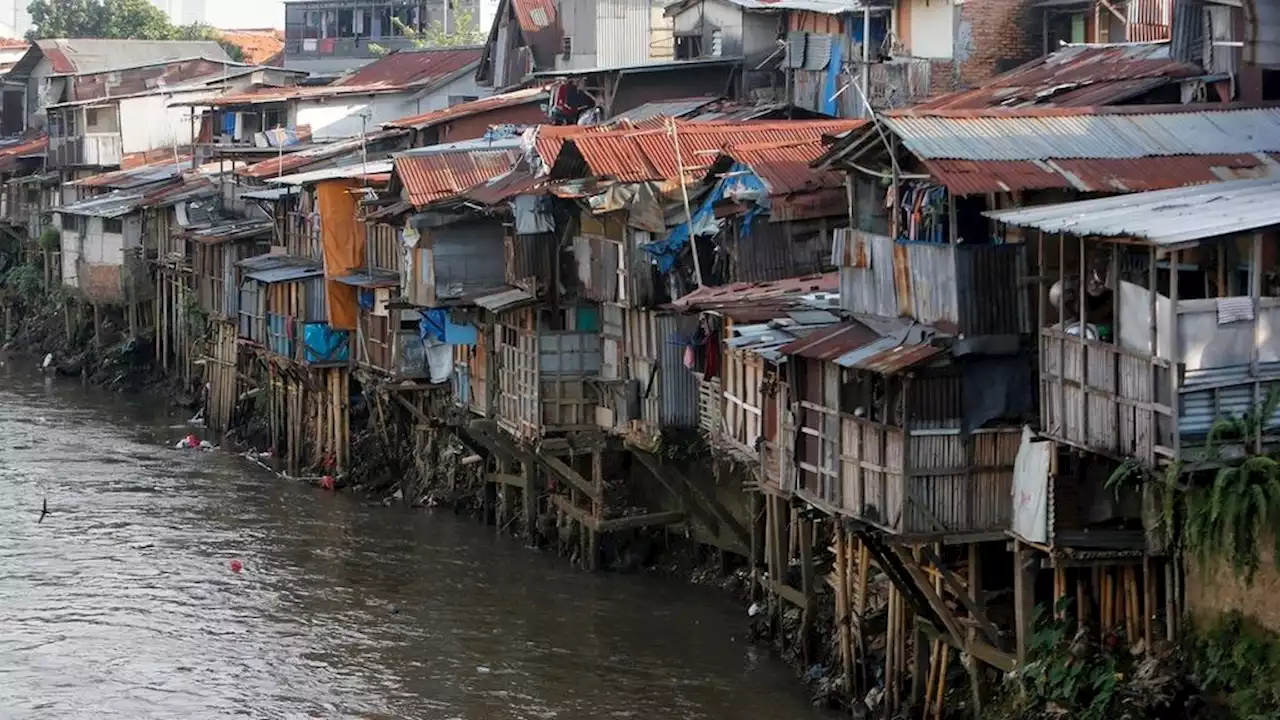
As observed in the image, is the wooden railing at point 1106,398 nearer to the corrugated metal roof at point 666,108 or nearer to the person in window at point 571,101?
the corrugated metal roof at point 666,108

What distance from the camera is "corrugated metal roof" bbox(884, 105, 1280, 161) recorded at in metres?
22.2

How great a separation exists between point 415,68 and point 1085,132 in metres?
35.9

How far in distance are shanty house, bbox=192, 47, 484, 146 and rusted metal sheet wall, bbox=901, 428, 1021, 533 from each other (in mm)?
33737

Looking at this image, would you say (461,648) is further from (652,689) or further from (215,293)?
(215,293)

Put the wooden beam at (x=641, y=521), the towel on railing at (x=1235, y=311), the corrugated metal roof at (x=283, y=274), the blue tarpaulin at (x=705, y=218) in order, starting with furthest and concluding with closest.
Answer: the corrugated metal roof at (x=283, y=274) → the wooden beam at (x=641, y=521) → the blue tarpaulin at (x=705, y=218) → the towel on railing at (x=1235, y=311)

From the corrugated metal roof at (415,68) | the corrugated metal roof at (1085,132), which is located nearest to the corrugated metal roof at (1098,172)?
the corrugated metal roof at (1085,132)

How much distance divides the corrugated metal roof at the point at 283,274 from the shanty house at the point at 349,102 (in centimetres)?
1040

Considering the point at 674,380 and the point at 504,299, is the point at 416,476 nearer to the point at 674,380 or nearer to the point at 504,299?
the point at 504,299

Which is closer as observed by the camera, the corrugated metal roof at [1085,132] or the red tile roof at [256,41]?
the corrugated metal roof at [1085,132]

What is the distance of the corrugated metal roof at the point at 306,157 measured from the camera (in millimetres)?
46725

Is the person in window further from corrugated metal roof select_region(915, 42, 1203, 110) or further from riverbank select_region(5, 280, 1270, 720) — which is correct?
corrugated metal roof select_region(915, 42, 1203, 110)

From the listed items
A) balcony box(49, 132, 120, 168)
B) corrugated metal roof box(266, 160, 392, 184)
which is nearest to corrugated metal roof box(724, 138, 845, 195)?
corrugated metal roof box(266, 160, 392, 184)

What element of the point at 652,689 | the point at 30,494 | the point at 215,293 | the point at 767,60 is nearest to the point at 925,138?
the point at 652,689

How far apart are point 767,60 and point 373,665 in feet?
54.9
